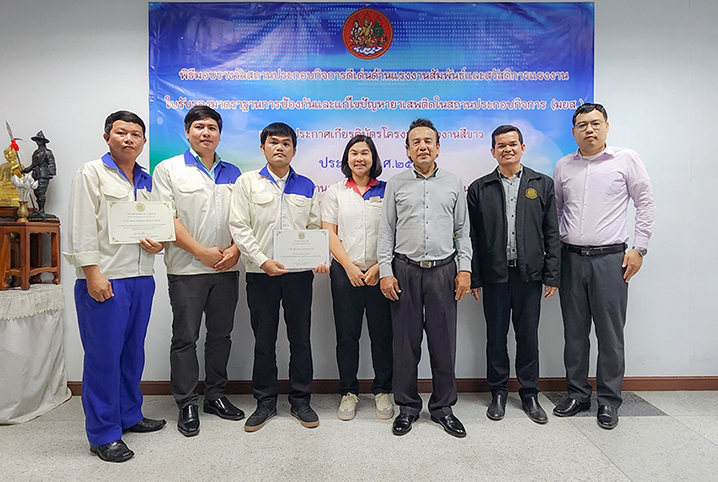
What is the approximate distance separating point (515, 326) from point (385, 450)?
1.14m

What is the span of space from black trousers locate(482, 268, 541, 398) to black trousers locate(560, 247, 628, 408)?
23 cm

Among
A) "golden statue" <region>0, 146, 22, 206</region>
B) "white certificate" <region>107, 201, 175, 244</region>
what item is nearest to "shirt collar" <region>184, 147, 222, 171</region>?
"white certificate" <region>107, 201, 175, 244</region>

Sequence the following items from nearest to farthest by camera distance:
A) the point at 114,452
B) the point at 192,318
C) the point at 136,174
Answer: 1. the point at 114,452
2. the point at 136,174
3. the point at 192,318

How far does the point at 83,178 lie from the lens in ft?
6.64

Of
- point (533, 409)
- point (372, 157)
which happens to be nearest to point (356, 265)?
point (372, 157)

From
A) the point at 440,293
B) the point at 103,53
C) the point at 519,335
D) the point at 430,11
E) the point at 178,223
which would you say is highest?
the point at 430,11

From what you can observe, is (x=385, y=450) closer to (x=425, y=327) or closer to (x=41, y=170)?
(x=425, y=327)

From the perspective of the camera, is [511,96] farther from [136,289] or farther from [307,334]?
[136,289]

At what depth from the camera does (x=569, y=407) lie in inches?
100

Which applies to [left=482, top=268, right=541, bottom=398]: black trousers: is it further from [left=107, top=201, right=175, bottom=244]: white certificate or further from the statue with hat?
the statue with hat

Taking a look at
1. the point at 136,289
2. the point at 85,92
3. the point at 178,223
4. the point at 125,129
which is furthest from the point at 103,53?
the point at 136,289

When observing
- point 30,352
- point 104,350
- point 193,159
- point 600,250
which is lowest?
point 30,352

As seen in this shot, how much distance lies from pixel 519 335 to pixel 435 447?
91cm

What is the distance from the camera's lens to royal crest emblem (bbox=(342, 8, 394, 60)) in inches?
114
